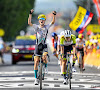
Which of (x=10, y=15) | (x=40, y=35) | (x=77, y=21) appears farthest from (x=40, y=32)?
(x=10, y=15)

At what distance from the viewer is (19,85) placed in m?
12.1

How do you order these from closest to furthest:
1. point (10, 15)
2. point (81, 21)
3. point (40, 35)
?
point (40, 35) < point (81, 21) < point (10, 15)

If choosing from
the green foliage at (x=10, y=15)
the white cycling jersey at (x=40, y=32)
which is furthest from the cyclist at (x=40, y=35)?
the green foliage at (x=10, y=15)

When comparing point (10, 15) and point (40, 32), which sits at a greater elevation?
point (10, 15)

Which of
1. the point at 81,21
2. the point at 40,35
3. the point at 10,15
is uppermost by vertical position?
the point at 10,15

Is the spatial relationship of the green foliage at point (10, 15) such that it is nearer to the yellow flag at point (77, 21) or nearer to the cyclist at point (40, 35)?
the yellow flag at point (77, 21)

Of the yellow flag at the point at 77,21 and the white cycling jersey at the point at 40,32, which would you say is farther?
the yellow flag at the point at 77,21

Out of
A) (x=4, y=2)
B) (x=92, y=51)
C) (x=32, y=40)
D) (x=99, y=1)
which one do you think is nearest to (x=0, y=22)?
(x=4, y=2)

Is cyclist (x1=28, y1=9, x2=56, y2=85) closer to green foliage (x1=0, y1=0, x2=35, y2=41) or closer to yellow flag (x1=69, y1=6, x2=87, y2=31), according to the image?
yellow flag (x1=69, y1=6, x2=87, y2=31)

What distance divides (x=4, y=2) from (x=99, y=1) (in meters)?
22.9

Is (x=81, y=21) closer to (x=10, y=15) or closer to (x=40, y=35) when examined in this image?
(x=40, y=35)

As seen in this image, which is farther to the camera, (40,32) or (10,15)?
(10,15)

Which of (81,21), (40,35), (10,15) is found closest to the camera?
(40,35)

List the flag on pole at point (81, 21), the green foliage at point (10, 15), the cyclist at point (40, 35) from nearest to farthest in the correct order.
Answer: the cyclist at point (40, 35), the flag on pole at point (81, 21), the green foliage at point (10, 15)
